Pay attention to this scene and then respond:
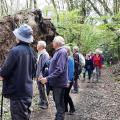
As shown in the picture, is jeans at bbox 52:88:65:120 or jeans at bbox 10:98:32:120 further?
jeans at bbox 52:88:65:120

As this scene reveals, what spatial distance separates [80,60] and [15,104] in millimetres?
7901

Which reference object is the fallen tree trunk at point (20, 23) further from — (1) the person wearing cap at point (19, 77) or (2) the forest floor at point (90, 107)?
(1) the person wearing cap at point (19, 77)

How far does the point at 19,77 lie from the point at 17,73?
77 millimetres

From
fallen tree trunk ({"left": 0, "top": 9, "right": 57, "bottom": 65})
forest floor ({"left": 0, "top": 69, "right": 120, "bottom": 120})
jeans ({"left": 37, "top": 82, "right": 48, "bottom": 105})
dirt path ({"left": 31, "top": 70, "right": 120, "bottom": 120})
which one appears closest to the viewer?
forest floor ({"left": 0, "top": 69, "right": 120, "bottom": 120})

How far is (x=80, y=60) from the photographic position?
45.0ft

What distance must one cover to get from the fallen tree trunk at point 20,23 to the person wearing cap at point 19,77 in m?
10.3

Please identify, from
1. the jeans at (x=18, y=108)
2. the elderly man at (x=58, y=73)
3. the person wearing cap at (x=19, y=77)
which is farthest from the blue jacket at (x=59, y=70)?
the jeans at (x=18, y=108)

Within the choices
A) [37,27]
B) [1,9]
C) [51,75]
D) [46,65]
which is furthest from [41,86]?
[1,9]

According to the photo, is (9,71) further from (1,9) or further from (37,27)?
(1,9)

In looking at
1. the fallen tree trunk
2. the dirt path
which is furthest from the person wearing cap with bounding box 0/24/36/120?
the fallen tree trunk

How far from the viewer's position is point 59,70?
25.5 feet

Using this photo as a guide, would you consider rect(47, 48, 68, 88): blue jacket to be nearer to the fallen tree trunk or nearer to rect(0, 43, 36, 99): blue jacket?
rect(0, 43, 36, 99): blue jacket

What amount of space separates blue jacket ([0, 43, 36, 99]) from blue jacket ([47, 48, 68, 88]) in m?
1.71

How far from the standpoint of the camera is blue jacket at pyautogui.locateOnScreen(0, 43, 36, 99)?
19.3 feet
